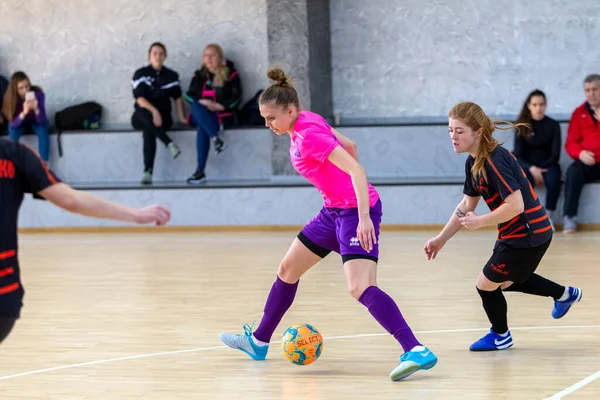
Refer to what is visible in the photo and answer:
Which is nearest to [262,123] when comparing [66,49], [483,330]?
[66,49]

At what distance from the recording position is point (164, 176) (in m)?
11.2

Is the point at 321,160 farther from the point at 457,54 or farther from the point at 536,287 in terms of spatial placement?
the point at 457,54

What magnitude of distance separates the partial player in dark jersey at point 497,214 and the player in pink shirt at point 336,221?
0.41 metres

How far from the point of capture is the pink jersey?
13.3ft

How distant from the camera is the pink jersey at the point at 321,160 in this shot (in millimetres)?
4066

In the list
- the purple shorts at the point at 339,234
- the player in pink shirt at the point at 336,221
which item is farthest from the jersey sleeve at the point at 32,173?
the purple shorts at the point at 339,234

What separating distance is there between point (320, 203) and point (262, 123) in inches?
61.5

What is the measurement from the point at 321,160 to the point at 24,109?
7701 millimetres

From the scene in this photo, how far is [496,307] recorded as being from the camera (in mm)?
4461

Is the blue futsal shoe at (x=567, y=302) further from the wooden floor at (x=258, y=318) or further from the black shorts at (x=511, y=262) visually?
the black shorts at (x=511, y=262)

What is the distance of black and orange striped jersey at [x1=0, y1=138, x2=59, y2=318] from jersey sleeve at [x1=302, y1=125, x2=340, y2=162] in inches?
54.8

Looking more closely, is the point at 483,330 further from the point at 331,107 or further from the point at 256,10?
the point at 256,10

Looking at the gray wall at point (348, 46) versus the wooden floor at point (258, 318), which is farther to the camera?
the gray wall at point (348, 46)

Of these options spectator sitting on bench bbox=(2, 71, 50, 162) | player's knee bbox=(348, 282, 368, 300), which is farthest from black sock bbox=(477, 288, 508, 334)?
spectator sitting on bench bbox=(2, 71, 50, 162)
